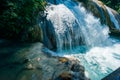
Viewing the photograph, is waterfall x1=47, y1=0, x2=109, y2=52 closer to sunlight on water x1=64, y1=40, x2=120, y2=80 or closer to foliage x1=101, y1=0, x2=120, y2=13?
sunlight on water x1=64, y1=40, x2=120, y2=80

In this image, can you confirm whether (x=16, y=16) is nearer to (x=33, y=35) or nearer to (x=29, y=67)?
(x=33, y=35)

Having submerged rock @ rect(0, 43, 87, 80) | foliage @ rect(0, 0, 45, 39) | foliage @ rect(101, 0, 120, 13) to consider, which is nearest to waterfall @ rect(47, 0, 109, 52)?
foliage @ rect(0, 0, 45, 39)

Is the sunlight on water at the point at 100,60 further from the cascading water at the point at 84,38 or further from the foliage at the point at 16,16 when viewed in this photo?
the foliage at the point at 16,16

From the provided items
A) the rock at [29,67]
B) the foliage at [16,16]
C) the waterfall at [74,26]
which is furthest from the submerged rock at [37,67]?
the waterfall at [74,26]

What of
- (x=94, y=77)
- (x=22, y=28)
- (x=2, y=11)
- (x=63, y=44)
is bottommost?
(x=94, y=77)

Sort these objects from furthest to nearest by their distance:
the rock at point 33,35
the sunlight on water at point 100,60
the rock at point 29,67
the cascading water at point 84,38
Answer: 1. the cascading water at point 84,38
2. the sunlight on water at point 100,60
3. the rock at point 33,35
4. the rock at point 29,67

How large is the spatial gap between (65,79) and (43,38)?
5.81 meters

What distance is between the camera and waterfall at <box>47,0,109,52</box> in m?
12.7

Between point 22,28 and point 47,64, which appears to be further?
point 22,28

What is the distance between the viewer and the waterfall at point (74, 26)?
12.7 m

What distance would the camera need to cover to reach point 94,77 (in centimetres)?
1024

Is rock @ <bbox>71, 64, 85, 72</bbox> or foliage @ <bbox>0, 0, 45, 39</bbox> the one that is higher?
foliage @ <bbox>0, 0, 45, 39</bbox>

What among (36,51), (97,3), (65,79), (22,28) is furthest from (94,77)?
(97,3)

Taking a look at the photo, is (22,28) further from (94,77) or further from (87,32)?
(87,32)
